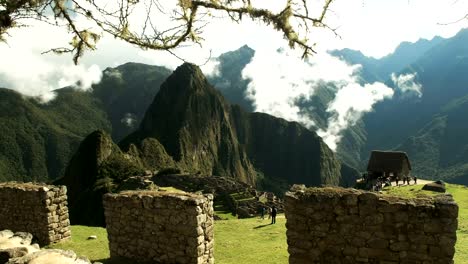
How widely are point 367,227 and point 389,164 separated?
7456cm

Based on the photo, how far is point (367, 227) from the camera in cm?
862

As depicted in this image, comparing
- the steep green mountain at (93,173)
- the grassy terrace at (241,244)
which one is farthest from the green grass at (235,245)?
the steep green mountain at (93,173)

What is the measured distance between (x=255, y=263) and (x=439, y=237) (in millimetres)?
6694

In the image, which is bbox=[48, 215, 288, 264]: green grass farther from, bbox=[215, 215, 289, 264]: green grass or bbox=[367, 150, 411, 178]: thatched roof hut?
bbox=[367, 150, 411, 178]: thatched roof hut

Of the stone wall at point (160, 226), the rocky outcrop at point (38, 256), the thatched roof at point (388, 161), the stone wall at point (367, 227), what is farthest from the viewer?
the thatched roof at point (388, 161)

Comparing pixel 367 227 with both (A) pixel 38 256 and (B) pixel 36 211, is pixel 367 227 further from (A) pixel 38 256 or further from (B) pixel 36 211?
(B) pixel 36 211

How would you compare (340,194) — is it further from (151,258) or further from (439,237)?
(151,258)

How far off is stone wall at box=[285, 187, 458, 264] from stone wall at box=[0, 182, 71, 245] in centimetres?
1018

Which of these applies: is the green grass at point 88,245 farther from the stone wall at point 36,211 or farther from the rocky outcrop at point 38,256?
the rocky outcrop at point 38,256

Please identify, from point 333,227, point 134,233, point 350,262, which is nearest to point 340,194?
point 333,227

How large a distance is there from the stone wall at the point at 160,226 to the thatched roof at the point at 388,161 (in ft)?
236

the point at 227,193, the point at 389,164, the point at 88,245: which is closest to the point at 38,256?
the point at 88,245

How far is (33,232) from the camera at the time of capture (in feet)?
50.8

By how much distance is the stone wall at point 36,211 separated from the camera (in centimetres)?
1528
